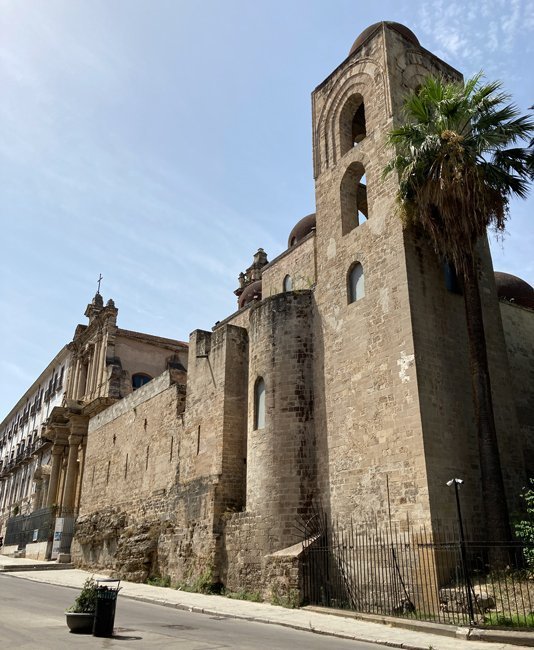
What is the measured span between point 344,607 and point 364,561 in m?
1.17

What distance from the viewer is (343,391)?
1675 centimetres

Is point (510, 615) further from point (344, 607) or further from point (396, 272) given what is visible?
point (396, 272)

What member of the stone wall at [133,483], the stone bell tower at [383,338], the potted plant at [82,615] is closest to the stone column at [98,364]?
the stone wall at [133,483]

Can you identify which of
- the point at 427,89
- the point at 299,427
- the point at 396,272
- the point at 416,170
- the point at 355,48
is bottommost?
the point at 299,427

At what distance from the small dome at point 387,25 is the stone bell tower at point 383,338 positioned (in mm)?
93

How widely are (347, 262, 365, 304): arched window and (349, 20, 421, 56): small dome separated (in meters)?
7.68

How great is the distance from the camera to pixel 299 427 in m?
17.5

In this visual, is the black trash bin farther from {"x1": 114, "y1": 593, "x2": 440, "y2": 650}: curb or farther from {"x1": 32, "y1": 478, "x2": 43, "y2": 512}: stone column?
{"x1": 32, "y1": 478, "x2": 43, "y2": 512}: stone column

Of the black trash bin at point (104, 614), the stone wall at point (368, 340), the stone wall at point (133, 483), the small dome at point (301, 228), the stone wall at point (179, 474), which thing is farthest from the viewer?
the small dome at point (301, 228)

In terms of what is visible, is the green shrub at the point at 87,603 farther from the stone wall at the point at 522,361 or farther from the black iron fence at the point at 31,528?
the black iron fence at the point at 31,528

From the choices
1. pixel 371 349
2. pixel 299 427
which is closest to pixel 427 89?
pixel 371 349

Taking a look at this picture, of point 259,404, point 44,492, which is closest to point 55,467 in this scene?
point 44,492

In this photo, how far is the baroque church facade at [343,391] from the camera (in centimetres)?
1480

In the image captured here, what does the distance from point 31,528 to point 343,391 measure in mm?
28713
